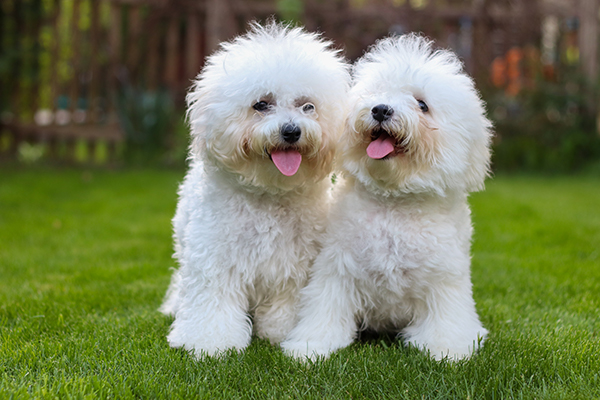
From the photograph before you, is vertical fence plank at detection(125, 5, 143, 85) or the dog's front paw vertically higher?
vertical fence plank at detection(125, 5, 143, 85)

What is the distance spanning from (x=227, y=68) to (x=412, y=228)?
111 centimetres

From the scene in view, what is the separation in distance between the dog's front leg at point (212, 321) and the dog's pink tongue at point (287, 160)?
1.92 ft

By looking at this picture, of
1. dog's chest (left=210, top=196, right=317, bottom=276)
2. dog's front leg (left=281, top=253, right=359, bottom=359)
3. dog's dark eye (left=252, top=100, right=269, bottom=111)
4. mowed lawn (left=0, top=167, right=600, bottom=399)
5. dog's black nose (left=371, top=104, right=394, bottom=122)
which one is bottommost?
mowed lawn (left=0, top=167, right=600, bottom=399)

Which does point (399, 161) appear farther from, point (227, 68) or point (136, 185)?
point (136, 185)

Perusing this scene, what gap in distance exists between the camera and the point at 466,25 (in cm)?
879

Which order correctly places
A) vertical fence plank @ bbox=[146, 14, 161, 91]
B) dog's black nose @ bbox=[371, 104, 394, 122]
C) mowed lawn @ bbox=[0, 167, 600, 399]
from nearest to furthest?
1. mowed lawn @ bbox=[0, 167, 600, 399]
2. dog's black nose @ bbox=[371, 104, 394, 122]
3. vertical fence plank @ bbox=[146, 14, 161, 91]

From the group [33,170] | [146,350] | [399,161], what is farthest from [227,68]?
[33,170]

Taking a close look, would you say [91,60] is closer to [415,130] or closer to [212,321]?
[212,321]

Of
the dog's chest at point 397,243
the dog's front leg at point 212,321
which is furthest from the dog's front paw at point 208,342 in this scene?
the dog's chest at point 397,243

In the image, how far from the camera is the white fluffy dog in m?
2.50

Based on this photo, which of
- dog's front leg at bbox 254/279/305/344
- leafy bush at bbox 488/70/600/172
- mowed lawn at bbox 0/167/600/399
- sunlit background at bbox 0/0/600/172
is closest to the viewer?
mowed lawn at bbox 0/167/600/399

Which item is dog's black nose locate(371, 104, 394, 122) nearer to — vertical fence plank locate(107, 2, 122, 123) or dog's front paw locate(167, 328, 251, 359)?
dog's front paw locate(167, 328, 251, 359)

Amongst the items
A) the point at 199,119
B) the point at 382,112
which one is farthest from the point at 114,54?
the point at 382,112

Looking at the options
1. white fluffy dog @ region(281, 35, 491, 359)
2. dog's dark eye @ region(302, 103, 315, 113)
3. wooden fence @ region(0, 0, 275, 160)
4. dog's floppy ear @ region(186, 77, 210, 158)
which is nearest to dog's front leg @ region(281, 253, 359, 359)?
white fluffy dog @ region(281, 35, 491, 359)
